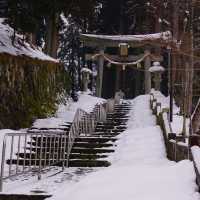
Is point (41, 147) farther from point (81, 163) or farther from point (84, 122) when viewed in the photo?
point (84, 122)

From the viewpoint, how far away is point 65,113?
19.7 meters

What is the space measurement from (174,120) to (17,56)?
19.8ft

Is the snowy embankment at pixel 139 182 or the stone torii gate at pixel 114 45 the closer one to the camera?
the snowy embankment at pixel 139 182

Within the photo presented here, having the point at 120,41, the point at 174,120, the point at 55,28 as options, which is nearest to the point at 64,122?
the point at 174,120

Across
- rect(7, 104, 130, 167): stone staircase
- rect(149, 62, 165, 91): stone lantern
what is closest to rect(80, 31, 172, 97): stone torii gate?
rect(149, 62, 165, 91): stone lantern

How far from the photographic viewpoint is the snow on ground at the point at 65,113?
52.7ft

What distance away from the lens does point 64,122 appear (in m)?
17.0

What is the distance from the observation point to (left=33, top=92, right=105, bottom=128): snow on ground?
16075mm

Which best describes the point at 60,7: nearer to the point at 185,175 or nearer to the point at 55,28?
the point at 55,28

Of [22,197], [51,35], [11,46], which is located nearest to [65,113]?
[11,46]

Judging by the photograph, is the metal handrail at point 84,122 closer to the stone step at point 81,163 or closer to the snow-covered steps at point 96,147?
the snow-covered steps at point 96,147

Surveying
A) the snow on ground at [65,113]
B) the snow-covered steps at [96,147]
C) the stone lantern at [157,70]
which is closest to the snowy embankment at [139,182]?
the snow-covered steps at [96,147]

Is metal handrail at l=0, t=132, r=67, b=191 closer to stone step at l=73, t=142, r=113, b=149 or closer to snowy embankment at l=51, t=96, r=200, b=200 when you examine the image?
snowy embankment at l=51, t=96, r=200, b=200

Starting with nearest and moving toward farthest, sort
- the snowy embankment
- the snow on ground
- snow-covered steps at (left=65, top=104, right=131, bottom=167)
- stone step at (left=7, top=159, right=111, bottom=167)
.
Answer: the snowy embankment, stone step at (left=7, top=159, right=111, bottom=167), snow-covered steps at (left=65, top=104, right=131, bottom=167), the snow on ground
